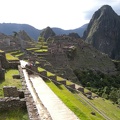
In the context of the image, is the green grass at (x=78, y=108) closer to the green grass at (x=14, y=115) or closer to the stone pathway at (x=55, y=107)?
the stone pathway at (x=55, y=107)

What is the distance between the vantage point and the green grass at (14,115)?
11.3 m

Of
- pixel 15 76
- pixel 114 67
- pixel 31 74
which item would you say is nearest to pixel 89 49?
pixel 114 67

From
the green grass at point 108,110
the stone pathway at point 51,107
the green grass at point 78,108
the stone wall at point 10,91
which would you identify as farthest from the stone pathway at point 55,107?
the green grass at point 108,110

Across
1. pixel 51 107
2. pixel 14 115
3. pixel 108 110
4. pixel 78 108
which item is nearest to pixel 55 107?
pixel 51 107

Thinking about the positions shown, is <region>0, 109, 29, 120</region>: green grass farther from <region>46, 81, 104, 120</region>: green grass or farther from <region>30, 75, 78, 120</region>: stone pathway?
<region>46, 81, 104, 120</region>: green grass

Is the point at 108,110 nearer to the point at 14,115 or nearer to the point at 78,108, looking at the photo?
the point at 78,108

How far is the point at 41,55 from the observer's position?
65000mm

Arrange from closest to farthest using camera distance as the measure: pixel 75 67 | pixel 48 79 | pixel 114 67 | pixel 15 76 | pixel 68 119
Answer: pixel 68 119, pixel 15 76, pixel 48 79, pixel 75 67, pixel 114 67

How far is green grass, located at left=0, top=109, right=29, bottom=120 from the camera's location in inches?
446

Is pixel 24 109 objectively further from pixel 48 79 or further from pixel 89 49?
pixel 89 49

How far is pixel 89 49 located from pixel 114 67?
367 inches

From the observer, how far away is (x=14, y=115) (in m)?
11.6

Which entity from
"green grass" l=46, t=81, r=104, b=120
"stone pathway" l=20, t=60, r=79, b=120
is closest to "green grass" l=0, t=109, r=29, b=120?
"stone pathway" l=20, t=60, r=79, b=120

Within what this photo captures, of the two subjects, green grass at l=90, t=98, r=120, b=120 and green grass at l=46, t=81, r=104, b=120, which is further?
green grass at l=90, t=98, r=120, b=120
